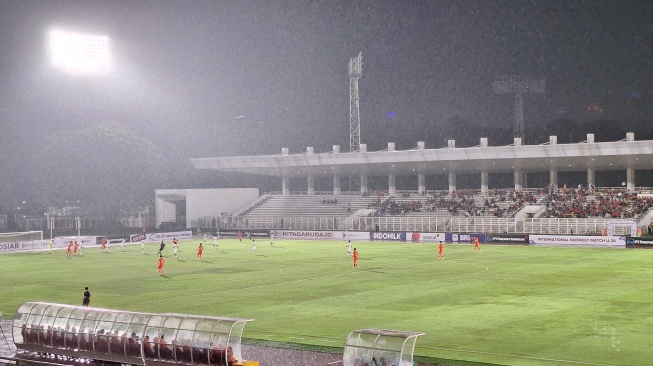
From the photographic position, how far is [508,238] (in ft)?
239

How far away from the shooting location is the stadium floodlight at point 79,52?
86438mm

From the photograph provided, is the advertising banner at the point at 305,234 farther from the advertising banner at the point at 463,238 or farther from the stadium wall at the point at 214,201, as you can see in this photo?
the stadium wall at the point at 214,201

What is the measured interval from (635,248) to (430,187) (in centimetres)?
5135

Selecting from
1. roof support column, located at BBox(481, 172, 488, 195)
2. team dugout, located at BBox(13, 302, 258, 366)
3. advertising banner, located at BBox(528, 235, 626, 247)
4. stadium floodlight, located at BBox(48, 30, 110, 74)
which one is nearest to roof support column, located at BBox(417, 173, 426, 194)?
roof support column, located at BBox(481, 172, 488, 195)

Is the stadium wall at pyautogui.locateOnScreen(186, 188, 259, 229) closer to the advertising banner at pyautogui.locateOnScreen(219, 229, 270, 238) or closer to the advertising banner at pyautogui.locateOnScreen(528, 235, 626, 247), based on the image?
the advertising banner at pyautogui.locateOnScreen(219, 229, 270, 238)

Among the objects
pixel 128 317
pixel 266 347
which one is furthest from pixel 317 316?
pixel 128 317

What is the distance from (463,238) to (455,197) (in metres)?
16.9

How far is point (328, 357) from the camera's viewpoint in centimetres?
2262

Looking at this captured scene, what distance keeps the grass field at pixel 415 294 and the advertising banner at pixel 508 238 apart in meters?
7.44

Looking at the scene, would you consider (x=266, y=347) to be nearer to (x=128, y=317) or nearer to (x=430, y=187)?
(x=128, y=317)

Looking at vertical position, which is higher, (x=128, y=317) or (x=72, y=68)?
(x=72, y=68)

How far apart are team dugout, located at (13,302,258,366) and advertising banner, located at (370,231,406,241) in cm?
5887

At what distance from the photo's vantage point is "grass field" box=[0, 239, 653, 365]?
24641 millimetres

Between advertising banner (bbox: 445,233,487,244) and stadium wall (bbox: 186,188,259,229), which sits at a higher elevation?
stadium wall (bbox: 186,188,259,229)
